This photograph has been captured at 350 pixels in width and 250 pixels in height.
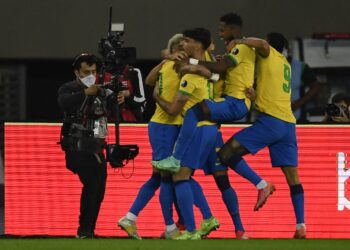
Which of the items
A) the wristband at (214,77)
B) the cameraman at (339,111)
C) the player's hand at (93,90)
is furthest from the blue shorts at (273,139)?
the cameraman at (339,111)

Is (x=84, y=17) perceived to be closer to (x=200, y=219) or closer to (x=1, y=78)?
(x=1, y=78)

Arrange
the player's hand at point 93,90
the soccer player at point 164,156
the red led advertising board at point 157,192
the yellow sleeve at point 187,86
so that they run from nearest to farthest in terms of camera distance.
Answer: the yellow sleeve at point 187,86 < the soccer player at point 164,156 < the player's hand at point 93,90 < the red led advertising board at point 157,192

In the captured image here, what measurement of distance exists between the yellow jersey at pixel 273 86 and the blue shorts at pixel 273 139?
0.26ft

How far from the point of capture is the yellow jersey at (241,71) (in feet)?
62.0

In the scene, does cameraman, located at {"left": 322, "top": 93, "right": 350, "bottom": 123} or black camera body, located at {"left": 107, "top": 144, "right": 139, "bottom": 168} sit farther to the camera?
cameraman, located at {"left": 322, "top": 93, "right": 350, "bottom": 123}

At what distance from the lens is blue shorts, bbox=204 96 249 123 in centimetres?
1866

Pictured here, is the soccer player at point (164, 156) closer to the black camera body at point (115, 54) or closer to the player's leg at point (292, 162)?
the black camera body at point (115, 54)

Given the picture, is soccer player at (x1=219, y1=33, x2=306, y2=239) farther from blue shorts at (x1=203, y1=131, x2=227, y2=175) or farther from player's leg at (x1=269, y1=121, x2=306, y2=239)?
blue shorts at (x1=203, y1=131, x2=227, y2=175)

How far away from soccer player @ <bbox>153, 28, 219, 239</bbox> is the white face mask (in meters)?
1.29

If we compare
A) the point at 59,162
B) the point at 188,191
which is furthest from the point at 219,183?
the point at 59,162

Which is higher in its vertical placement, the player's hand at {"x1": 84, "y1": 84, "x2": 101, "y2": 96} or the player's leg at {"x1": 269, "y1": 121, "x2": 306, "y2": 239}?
the player's hand at {"x1": 84, "y1": 84, "x2": 101, "y2": 96}

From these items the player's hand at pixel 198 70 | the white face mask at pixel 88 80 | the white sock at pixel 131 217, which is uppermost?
the player's hand at pixel 198 70

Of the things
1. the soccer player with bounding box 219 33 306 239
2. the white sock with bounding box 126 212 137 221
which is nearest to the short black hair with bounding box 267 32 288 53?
the soccer player with bounding box 219 33 306 239

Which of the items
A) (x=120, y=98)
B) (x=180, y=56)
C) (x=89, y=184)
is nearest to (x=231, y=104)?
(x=180, y=56)
